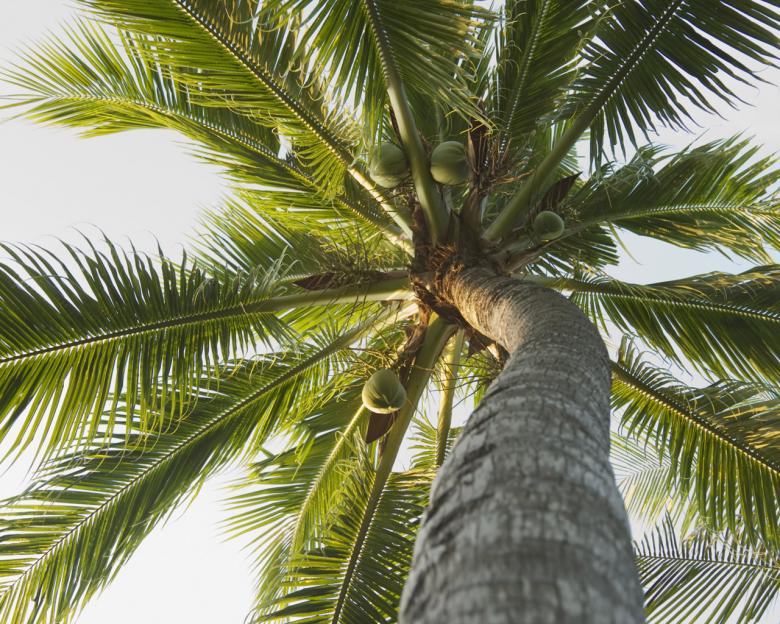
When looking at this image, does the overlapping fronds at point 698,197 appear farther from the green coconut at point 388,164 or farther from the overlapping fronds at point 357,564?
the overlapping fronds at point 357,564

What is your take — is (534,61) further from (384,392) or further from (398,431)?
(398,431)

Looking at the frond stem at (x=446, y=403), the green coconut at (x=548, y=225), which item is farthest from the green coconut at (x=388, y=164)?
the frond stem at (x=446, y=403)

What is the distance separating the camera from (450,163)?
361cm

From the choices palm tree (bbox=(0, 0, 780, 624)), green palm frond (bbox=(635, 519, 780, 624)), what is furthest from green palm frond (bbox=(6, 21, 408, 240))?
green palm frond (bbox=(635, 519, 780, 624))

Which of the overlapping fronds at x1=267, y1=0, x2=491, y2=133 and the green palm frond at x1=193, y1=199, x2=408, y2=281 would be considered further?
the green palm frond at x1=193, y1=199, x2=408, y2=281

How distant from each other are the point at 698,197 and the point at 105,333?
350 cm

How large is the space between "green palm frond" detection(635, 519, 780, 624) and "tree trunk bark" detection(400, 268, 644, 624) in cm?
288

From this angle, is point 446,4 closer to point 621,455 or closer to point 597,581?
point 597,581

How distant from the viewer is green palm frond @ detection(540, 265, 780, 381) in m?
3.93

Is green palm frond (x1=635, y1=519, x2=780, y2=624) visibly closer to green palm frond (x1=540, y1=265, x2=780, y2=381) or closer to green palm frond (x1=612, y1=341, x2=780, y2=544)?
green palm frond (x1=612, y1=341, x2=780, y2=544)

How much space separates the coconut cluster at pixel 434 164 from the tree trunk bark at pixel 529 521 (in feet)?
7.36

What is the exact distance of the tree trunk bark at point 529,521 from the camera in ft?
2.88

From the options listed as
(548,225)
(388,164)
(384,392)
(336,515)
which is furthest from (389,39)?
(336,515)

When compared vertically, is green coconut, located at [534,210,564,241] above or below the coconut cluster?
below
